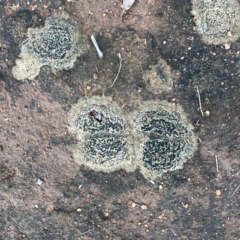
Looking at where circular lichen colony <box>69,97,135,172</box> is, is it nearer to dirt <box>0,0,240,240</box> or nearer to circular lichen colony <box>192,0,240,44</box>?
dirt <box>0,0,240,240</box>

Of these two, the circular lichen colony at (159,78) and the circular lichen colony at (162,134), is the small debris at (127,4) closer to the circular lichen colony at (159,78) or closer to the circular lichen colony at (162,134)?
the circular lichen colony at (159,78)

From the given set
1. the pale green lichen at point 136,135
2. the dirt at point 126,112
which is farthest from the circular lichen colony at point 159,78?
the pale green lichen at point 136,135

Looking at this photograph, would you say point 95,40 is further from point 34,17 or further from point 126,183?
point 126,183

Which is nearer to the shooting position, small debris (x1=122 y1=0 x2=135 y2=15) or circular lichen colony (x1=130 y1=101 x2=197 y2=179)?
small debris (x1=122 y1=0 x2=135 y2=15)

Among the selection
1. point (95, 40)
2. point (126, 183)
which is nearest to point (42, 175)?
point (126, 183)

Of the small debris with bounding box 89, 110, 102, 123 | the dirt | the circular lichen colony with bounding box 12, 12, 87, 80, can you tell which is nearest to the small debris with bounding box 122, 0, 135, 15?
the dirt
